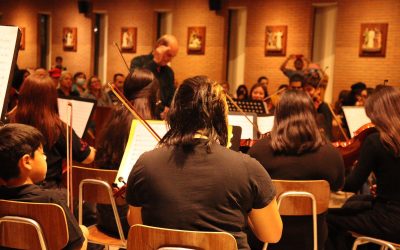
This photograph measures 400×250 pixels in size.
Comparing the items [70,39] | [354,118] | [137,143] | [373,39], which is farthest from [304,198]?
[70,39]

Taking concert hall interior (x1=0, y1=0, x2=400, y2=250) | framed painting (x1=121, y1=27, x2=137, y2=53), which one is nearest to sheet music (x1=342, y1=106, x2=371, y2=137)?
concert hall interior (x1=0, y1=0, x2=400, y2=250)

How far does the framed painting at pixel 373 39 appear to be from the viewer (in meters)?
9.59

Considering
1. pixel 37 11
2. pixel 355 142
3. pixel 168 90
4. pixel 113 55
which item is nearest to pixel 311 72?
pixel 168 90

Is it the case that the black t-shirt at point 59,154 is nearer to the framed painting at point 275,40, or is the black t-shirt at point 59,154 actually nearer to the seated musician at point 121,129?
the seated musician at point 121,129

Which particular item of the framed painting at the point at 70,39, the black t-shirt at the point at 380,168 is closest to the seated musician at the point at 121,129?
the black t-shirt at the point at 380,168

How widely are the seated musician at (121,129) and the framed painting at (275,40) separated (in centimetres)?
752

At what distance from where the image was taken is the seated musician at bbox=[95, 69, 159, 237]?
11.1ft

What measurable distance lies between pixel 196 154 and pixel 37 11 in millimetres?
14032

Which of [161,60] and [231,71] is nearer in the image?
[161,60]

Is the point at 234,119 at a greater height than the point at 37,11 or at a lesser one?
lesser

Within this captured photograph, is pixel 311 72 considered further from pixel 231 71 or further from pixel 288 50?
pixel 231 71

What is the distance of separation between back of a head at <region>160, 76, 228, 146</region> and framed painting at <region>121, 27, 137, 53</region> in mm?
11084

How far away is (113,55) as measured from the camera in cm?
1354

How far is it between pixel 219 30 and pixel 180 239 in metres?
9.88
